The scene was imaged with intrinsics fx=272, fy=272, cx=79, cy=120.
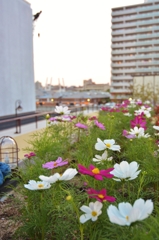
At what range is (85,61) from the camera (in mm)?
43156

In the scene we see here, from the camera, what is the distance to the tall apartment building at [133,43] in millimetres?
43656

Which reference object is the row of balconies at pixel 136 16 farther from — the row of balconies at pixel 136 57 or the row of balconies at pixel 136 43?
the row of balconies at pixel 136 57

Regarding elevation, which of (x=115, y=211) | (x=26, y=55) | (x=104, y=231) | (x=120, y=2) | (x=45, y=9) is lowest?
(x=104, y=231)

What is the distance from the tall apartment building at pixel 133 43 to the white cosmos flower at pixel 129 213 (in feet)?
144

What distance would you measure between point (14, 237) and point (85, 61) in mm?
43046

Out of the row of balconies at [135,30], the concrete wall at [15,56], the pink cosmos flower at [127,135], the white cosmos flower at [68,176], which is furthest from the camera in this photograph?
the row of balconies at [135,30]

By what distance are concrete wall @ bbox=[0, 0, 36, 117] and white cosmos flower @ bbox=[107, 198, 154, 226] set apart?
10911 millimetres

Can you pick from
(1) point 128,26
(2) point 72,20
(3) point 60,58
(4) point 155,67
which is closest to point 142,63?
(4) point 155,67

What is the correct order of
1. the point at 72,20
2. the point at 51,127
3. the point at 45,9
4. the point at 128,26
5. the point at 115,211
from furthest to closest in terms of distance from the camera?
the point at 128,26 < the point at 72,20 < the point at 45,9 < the point at 51,127 < the point at 115,211

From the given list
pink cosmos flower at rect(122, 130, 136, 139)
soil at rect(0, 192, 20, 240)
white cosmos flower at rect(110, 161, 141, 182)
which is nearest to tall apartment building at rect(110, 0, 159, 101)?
pink cosmos flower at rect(122, 130, 136, 139)

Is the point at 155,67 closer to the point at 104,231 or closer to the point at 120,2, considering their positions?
the point at 120,2

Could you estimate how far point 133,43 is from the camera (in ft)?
152

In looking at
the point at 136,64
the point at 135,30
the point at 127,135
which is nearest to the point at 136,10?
the point at 135,30

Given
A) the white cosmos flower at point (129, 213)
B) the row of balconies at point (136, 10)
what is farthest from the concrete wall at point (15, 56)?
the row of balconies at point (136, 10)
